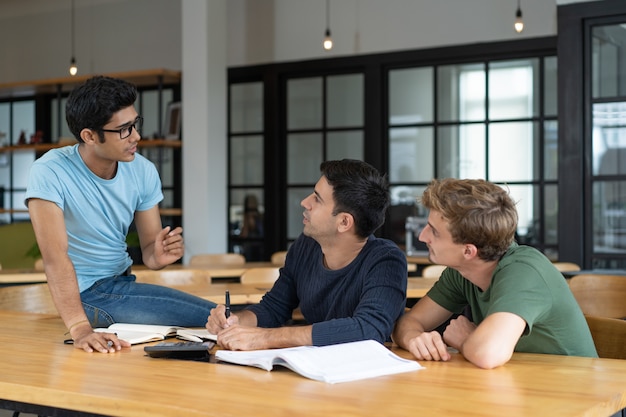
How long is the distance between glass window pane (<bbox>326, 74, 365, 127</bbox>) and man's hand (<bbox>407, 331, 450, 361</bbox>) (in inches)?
234

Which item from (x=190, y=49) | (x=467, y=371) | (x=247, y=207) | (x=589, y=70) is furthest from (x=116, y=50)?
(x=467, y=371)

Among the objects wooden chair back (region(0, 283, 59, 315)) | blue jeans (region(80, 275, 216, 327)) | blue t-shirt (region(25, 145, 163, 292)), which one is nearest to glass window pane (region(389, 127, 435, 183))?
wooden chair back (region(0, 283, 59, 315))

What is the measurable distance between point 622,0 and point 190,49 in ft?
12.2

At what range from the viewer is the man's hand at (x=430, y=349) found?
2176 mm

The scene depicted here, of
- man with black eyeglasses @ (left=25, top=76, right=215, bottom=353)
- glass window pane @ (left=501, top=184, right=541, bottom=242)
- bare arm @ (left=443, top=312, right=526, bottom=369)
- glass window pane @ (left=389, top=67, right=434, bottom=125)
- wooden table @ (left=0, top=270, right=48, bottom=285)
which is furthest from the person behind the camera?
glass window pane @ (left=389, top=67, right=434, bottom=125)

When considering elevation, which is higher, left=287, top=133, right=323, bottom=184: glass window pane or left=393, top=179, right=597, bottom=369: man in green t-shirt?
left=287, top=133, right=323, bottom=184: glass window pane

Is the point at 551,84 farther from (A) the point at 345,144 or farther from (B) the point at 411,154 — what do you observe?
(A) the point at 345,144

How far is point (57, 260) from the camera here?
2.69 metres

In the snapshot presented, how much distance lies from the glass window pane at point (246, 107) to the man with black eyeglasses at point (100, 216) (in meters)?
5.48

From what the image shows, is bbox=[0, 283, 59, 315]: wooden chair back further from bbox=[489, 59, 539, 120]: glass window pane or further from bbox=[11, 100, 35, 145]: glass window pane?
bbox=[11, 100, 35, 145]: glass window pane

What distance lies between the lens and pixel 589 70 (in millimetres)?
6789

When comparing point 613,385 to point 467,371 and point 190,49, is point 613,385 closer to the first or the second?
point 467,371

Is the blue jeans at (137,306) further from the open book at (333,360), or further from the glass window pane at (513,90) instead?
the glass window pane at (513,90)

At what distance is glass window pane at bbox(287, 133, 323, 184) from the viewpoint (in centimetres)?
830
